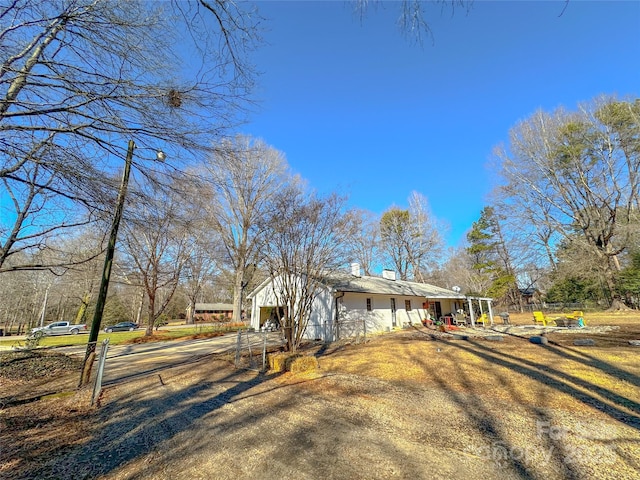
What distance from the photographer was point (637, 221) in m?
20.1

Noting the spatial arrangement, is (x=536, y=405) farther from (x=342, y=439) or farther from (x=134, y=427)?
(x=134, y=427)

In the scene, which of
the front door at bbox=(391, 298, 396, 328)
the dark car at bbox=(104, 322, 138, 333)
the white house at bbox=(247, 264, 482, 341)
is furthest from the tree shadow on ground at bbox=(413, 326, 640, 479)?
the dark car at bbox=(104, 322, 138, 333)

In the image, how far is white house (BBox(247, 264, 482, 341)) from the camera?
14727 millimetres

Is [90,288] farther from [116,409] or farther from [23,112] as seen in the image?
[23,112]

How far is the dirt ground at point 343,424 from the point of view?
307cm

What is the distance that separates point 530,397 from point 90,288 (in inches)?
1554

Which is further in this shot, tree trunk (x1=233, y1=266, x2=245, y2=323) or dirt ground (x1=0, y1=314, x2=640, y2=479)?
tree trunk (x1=233, y1=266, x2=245, y2=323)

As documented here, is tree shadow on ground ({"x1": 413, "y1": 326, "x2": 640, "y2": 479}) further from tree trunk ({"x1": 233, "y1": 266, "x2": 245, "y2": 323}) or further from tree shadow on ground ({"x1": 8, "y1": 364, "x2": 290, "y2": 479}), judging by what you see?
tree trunk ({"x1": 233, "y1": 266, "x2": 245, "y2": 323})

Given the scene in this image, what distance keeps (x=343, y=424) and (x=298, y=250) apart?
6.74 meters

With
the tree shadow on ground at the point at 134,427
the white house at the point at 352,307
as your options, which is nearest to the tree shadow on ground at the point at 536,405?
the tree shadow on ground at the point at 134,427

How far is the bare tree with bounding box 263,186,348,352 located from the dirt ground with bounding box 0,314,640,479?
281cm

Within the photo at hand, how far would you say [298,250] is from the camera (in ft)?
34.1

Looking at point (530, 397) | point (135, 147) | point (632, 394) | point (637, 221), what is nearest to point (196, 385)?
point (135, 147)

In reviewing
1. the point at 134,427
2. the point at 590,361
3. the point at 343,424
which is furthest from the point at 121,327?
the point at 590,361
